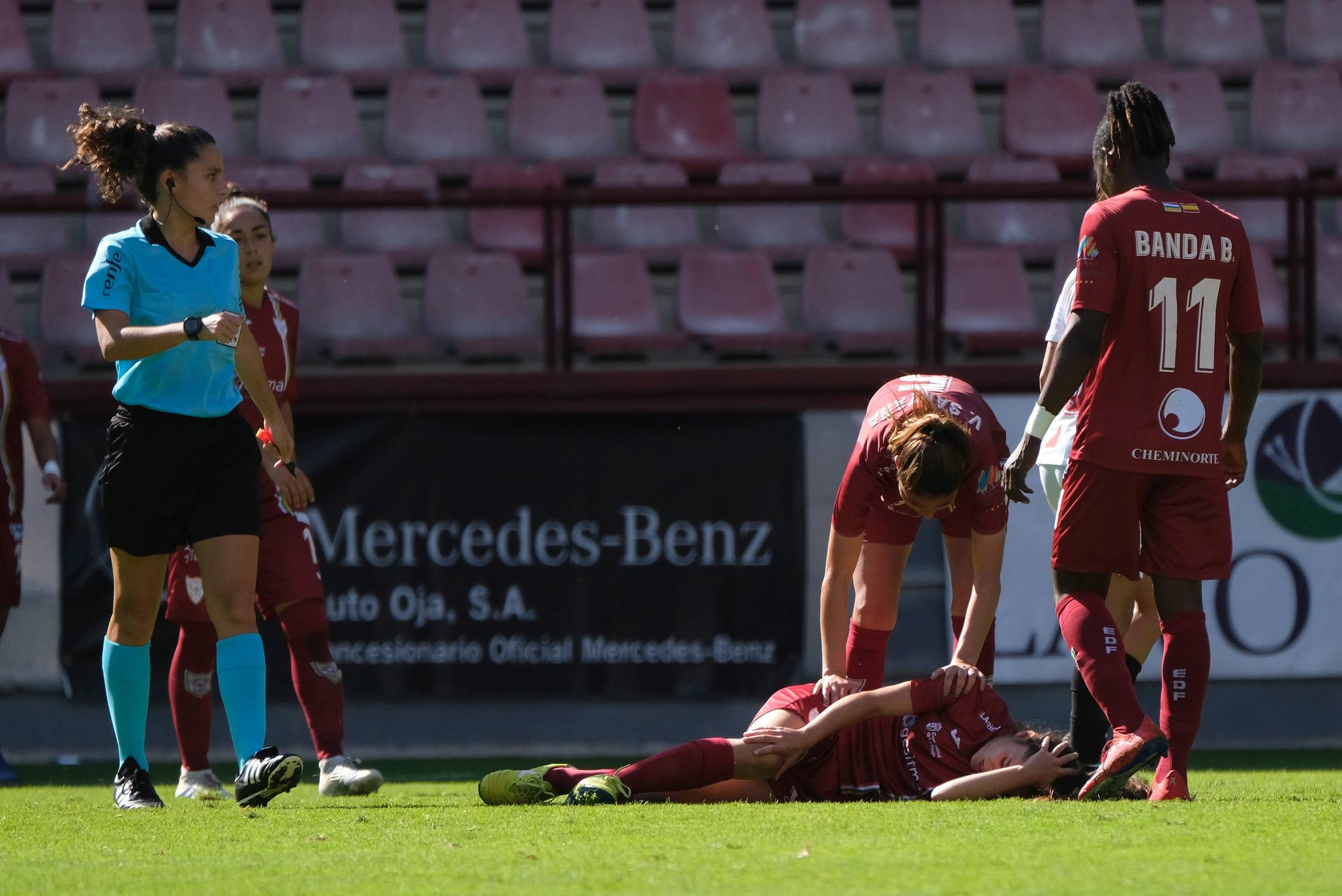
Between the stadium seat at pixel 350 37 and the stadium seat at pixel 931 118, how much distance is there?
3259 millimetres

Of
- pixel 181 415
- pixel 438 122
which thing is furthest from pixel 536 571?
pixel 438 122

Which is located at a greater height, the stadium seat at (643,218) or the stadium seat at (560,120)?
the stadium seat at (560,120)

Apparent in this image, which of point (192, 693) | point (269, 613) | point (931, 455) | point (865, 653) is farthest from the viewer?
point (269, 613)

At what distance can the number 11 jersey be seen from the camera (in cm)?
453

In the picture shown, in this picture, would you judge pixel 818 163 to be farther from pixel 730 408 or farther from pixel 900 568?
pixel 900 568

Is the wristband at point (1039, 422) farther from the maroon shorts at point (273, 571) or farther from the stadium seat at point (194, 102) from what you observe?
the stadium seat at point (194, 102)

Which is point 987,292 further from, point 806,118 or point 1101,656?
point 1101,656

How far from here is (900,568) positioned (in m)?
5.39

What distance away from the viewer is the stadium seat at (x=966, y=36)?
11.1 metres

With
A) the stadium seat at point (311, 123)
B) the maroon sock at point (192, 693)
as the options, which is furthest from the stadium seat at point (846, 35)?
the maroon sock at point (192, 693)

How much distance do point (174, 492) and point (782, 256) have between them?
206 inches

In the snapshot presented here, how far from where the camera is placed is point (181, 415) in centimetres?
486

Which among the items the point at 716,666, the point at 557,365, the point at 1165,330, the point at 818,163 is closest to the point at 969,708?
the point at 1165,330

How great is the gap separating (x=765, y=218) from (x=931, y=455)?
18.6ft
